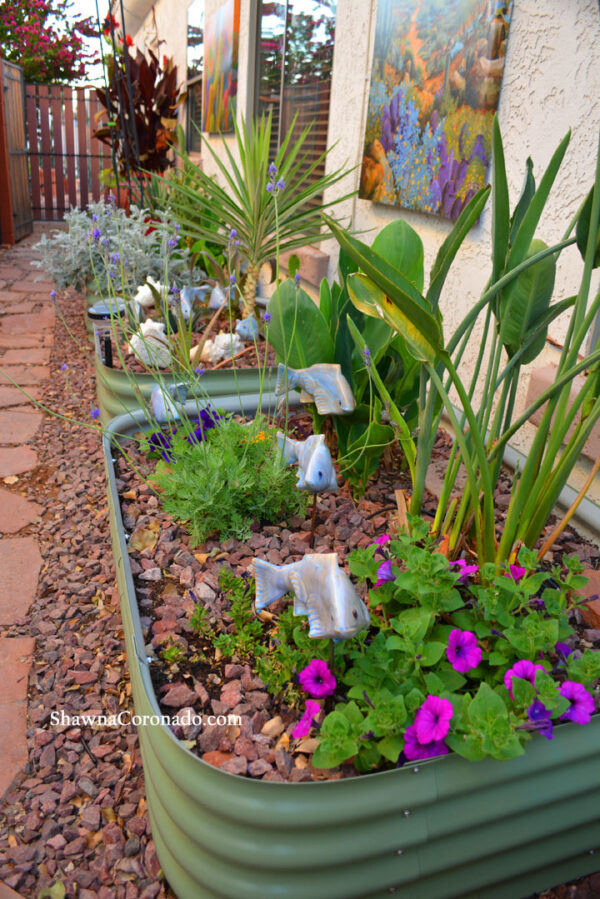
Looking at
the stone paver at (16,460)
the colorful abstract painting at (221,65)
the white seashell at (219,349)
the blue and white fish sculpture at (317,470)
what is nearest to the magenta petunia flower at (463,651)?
the blue and white fish sculpture at (317,470)

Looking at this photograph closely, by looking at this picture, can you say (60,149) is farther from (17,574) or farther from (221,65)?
(17,574)

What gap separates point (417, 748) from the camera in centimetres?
89

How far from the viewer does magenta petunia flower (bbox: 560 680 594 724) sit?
920 mm

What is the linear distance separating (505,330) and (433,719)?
24.5 inches

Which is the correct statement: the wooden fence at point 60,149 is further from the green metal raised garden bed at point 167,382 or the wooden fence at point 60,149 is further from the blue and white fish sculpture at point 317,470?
the blue and white fish sculpture at point 317,470

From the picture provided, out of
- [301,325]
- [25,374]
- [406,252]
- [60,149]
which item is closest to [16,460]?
[25,374]

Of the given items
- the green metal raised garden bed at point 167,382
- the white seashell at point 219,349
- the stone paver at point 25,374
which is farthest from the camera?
the stone paver at point 25,374

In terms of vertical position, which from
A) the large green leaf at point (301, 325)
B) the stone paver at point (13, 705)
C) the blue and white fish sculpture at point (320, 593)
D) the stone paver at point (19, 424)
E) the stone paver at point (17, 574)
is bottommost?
the stone paver at point (19, 424)

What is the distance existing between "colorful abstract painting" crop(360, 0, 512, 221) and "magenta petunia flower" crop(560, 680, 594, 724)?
1429mm

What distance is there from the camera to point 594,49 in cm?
153

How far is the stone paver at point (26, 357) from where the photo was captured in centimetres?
361

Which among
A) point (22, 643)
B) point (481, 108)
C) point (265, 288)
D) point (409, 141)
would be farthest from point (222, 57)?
point (22, 643)

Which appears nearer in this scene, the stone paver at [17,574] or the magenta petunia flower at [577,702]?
the magenta petunia flower at [577,702]

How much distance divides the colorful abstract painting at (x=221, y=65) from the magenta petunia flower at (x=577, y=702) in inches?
177
